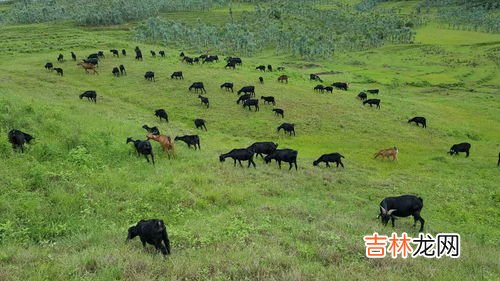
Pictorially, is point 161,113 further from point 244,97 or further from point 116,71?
point 116,71

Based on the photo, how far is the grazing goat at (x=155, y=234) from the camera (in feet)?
36.1

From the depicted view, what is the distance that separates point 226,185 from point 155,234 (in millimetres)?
8201

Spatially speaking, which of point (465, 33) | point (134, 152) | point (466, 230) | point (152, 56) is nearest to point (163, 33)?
point (152, 56)

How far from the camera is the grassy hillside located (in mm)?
10430

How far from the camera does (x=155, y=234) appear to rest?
11070 millimetres

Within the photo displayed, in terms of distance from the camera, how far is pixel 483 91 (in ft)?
225

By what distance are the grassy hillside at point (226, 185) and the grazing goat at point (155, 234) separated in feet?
1.44

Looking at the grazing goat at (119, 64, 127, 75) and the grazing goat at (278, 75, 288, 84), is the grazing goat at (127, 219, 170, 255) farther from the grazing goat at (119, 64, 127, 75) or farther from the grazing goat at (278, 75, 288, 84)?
the grazing goat at (278, 75, 288, 84)

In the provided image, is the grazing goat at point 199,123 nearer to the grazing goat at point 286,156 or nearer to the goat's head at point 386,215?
the grazing goat at point 286,156

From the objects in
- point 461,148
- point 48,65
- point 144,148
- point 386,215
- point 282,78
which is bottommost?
point 461,148

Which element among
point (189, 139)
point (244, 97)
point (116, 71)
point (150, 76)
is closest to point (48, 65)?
point (116, 71)

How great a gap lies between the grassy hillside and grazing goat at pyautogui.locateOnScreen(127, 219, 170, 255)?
0.44 m

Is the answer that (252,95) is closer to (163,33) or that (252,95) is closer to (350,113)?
(350,113)

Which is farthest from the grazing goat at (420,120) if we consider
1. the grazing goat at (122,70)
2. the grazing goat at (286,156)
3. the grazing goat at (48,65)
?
the grazing goat at (48,65)
